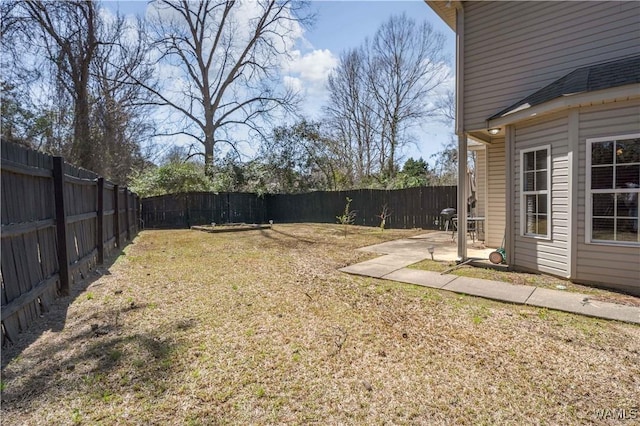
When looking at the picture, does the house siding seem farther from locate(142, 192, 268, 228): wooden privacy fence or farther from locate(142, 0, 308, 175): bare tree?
locate(142, 0, 308, 175): bare tree

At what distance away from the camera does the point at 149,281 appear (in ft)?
16.6

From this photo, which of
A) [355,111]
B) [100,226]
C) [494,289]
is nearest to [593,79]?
[494,289]

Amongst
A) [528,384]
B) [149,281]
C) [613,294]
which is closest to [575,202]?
[613,294]

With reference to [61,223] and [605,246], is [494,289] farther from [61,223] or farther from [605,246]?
[61,223]

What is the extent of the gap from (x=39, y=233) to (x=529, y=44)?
297 inches

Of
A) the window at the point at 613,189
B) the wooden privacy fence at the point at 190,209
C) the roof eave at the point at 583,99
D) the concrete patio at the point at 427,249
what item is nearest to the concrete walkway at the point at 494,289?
the concrete patio at the point at 427,249

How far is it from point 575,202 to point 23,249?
6.61 metres

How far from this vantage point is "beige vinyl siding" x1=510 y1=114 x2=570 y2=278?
486 centimetres

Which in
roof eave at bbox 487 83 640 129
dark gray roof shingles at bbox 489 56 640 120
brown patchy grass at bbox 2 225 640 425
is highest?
dark gray roof shingles at bbox 489 56 640 120

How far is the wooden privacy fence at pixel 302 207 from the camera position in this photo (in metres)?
13.1

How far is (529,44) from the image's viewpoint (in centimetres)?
568

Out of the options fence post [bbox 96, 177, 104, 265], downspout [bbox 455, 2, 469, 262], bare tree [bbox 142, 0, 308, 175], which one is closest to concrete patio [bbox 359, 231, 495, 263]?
downspout [bbox 455, 2, 469, 262]

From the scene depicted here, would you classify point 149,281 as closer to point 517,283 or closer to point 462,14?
point 517,283

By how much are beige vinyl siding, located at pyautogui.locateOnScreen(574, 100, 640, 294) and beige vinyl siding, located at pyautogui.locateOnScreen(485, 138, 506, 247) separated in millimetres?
2934
